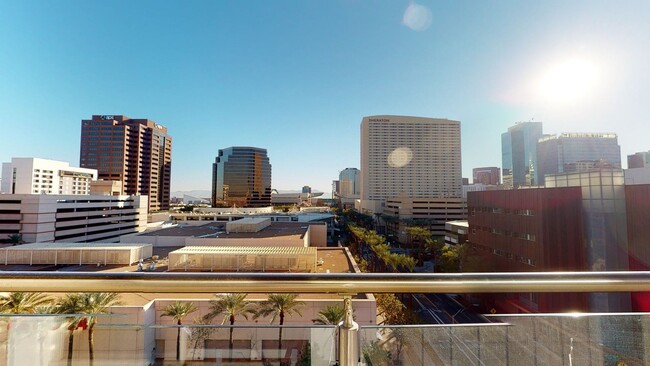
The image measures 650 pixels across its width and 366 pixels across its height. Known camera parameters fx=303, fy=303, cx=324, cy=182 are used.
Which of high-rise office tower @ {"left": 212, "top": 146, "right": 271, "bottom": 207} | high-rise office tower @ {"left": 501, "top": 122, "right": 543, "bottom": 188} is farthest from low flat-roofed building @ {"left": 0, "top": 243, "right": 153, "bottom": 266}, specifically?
high-rise office tower @ {"left": 501, "top": 122, "right": 543, "bottom": 188}

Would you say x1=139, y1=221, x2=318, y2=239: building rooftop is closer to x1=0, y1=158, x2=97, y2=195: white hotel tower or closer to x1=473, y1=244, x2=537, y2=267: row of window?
x1=473, y1=244, x2=537, y2=267: row of window

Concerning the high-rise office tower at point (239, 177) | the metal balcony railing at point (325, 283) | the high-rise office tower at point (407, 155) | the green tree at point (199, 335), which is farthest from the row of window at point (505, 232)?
the high-rise office tower at point (239, 177)

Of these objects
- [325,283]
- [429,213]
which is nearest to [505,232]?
[325,283]

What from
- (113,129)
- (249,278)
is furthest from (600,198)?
(113,129)

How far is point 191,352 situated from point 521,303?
23264 millimetres

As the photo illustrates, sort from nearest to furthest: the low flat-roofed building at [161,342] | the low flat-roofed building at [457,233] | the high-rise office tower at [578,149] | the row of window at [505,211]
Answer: the low flat-roofed building at [161,342] < the row of window at [505,211] < the low flat-roofed building at [457,233] < the high-rise office tower at [578,149]

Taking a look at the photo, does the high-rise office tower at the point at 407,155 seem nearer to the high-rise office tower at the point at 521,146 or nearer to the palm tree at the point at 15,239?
the high-rise office tower at the point at 521,146

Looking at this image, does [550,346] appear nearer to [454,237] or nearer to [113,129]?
[454,237]

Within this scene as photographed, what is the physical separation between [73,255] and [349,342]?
28.0 metres

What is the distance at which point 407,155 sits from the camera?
336 feet

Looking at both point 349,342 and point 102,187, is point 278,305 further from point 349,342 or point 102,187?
point 102,187

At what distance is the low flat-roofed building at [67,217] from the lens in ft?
119

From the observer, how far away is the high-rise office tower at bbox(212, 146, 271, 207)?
319 feet

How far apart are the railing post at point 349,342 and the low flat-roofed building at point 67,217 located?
4939cm
